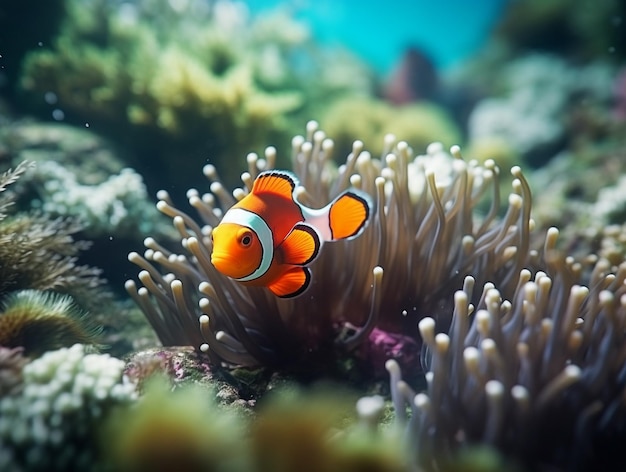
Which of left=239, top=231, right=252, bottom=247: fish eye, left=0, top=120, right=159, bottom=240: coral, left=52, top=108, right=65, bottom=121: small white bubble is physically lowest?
left=239, top=231, right=252, bottom=247: fish eye

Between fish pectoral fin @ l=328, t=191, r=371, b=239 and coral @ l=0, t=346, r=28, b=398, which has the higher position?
fish pectoral fin @ l=328, t=191, r=371, b=239

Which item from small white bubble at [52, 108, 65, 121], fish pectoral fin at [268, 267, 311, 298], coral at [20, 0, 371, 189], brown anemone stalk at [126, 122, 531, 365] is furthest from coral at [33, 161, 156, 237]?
fish pectoral fin at [268, 267, 311, 298]

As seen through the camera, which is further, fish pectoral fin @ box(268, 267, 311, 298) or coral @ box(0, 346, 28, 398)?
fish pectoral fin @ box(268, 267, 311, 298)

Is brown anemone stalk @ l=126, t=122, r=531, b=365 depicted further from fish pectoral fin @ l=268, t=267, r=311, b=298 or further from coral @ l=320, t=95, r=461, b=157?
coral @ l=320, t=95, r=461, b=157

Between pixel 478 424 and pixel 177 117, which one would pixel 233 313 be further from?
pixel 177 117

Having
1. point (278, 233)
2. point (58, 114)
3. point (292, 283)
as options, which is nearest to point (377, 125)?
point (58, 114)

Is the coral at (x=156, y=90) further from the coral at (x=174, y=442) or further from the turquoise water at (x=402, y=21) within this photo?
the turquoise water at (x=402, y=21)

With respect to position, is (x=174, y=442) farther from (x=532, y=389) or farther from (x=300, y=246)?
(x=532, y=389)
